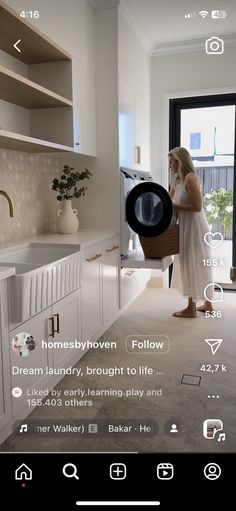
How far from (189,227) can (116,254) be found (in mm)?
446

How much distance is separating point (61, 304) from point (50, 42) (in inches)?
42.6

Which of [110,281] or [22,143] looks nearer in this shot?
[22,143]

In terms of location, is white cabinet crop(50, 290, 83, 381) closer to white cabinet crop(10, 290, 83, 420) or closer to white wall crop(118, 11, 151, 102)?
white cabinet crop(10, 290, 83, 420)

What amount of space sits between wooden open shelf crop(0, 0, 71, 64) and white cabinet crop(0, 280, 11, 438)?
A: 921mm

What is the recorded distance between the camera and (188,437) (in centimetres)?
69

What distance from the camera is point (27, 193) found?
2006mm

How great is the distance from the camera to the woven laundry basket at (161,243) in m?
2.11

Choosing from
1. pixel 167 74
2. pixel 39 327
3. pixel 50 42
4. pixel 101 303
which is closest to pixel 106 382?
pixel 39 327

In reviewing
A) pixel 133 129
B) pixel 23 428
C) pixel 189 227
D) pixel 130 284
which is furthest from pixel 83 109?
pixel 23 428

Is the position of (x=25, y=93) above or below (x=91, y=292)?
above

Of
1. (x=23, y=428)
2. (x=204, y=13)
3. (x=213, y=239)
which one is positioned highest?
(x=204, y=13)

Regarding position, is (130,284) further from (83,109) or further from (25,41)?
(25,41)

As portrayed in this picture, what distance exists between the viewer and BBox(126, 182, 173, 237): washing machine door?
202 cm
